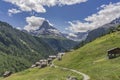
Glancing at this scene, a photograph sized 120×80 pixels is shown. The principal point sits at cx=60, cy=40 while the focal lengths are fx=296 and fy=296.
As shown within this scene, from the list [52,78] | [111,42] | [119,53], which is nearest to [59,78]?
[52,78]

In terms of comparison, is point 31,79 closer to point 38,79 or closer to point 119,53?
point 38,79

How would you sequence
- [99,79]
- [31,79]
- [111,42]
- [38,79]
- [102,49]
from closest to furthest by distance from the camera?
[99,79] → [38,79] → [31,79] → [102,49] → [111,42]

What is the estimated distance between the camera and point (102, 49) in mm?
152875

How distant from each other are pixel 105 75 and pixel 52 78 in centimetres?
2931

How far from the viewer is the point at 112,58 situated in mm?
119750

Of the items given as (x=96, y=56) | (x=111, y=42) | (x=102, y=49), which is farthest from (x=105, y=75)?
(x=111, y=42)

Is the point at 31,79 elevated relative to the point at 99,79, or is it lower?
elevated

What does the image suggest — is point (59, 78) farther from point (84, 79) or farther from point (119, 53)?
point (119, 53)

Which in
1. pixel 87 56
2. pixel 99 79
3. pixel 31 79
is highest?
pixel 87 56

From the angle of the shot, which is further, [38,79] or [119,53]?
[119,53]

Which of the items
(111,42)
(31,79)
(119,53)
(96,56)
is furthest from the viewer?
(111,42)

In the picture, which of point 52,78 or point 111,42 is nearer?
point 52,78

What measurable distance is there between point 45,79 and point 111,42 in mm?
69565

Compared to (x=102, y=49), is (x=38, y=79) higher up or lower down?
lower down
